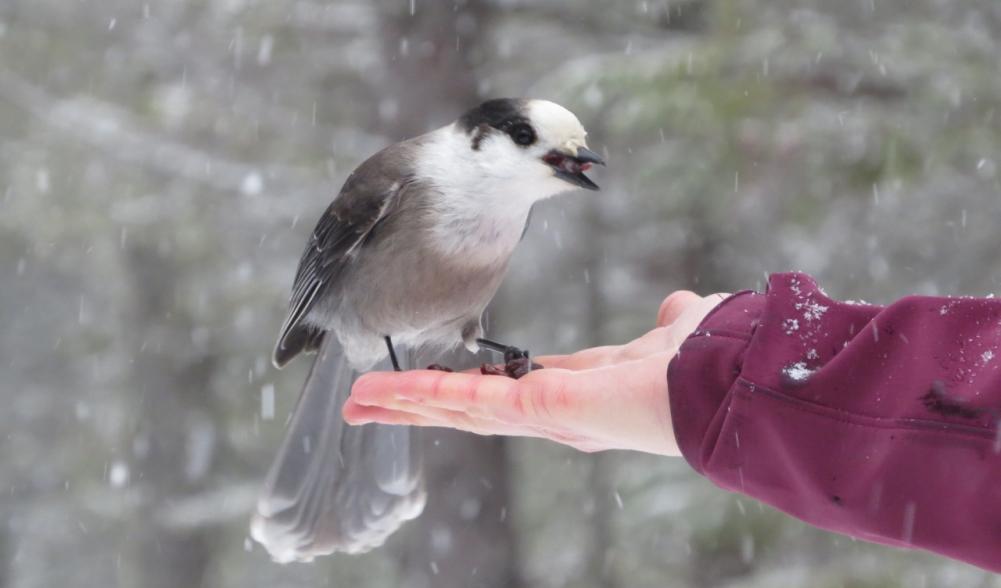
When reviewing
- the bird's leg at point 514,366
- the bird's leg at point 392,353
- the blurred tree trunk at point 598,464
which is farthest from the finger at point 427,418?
the blurred tree trunk at point 598,464

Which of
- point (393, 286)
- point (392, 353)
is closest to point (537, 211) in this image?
point (392, 353)

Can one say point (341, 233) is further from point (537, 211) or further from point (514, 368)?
point (537, 211)

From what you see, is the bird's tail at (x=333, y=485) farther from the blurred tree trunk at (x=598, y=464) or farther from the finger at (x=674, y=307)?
the blurred tree trunk at (x=598, y=464)

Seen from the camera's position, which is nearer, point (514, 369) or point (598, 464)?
point (514, 369)

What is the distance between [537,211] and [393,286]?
4.43 meters

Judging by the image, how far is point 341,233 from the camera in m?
3.54

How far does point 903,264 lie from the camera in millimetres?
5629

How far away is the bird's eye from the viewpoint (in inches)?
117

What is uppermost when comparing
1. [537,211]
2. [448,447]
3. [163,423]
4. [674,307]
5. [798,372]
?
[798,372]

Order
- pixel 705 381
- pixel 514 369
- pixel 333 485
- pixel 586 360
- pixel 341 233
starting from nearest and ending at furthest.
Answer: pixel 705 381 → pixel 514 369 → pixel 586 360 → pixel 341 233 → pixel 333 485

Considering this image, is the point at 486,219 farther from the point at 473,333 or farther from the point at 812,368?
the point at 812,368

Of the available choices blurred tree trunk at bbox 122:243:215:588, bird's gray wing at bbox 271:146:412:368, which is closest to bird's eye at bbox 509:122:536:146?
bird's gray wing at bbox 271:146:412:368

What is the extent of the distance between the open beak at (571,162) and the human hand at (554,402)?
529 millimetres

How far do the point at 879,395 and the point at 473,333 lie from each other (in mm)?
1920
